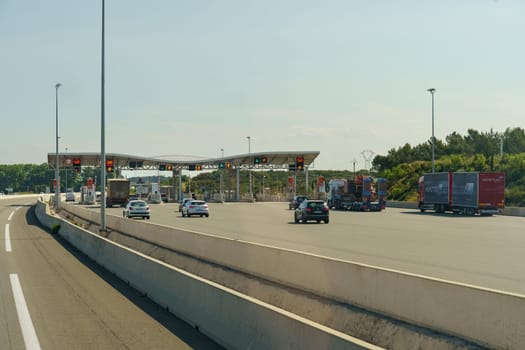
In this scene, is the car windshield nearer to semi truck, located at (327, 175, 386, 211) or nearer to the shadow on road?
semi truck, located at (327, 175, 386, 211)

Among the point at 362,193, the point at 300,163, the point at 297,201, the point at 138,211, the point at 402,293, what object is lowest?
the point at 138,211

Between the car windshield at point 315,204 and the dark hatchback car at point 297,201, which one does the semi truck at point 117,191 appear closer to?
the dark hatchback car at point 297,201

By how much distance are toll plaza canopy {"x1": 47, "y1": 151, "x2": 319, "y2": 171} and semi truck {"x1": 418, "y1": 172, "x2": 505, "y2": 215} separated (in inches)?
1526

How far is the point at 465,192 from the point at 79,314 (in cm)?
4582

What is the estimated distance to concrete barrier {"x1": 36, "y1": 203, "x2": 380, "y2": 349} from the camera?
25.0 feet

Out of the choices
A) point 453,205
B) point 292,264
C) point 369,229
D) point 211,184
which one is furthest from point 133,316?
point 211,184

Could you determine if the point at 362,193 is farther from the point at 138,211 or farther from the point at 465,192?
the point at 138,211

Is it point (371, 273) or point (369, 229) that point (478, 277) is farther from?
point (369, 229)

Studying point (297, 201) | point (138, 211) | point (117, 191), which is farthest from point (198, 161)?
point (138, 211)

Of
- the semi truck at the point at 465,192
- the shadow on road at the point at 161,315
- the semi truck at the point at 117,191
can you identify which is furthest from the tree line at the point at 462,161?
the shadow on road at the point at 161,315

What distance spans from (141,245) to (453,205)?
3606cm

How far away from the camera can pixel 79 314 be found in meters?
13.0

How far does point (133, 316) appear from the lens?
1276cm

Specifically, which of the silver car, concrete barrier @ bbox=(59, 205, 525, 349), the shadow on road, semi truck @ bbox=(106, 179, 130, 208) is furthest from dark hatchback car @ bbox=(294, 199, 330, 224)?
semi truck @ bbox=(106, 179, 130, 208)
